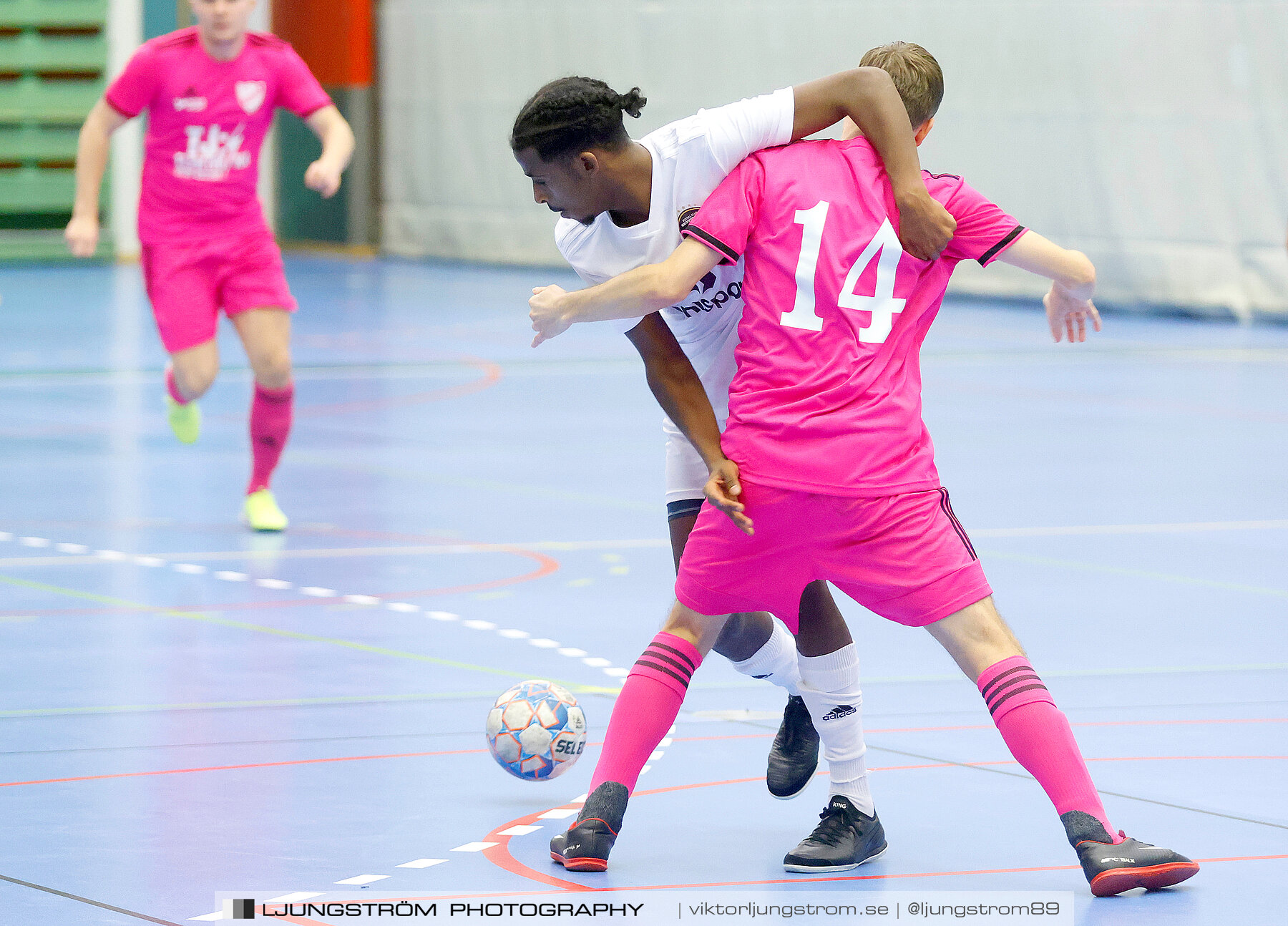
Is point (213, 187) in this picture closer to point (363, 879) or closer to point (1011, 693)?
point (363, 879)

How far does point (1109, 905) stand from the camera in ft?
11.6

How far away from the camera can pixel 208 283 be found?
310 inches

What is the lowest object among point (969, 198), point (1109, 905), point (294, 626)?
point (1109, 905)

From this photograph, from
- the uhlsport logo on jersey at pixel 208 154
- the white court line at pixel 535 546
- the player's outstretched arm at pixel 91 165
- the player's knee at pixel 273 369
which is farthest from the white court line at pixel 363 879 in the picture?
the uhlsport logo on jersey at pixel 208 154

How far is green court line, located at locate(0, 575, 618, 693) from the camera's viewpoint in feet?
17.7

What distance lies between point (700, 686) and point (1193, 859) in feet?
5.72

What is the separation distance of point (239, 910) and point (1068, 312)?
1842mm

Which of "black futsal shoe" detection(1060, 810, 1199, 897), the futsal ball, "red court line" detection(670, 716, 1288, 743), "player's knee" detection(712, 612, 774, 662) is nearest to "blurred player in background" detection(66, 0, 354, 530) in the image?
"red court line" detection(670, 716, 1288, 743)

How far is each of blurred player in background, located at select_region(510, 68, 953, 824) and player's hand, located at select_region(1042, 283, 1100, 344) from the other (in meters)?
0.38

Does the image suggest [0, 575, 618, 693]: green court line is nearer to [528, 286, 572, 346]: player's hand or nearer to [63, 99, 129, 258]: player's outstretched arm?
[63, 99, 129, 258]: player's outstretched arm

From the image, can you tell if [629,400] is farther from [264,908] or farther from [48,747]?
[264,908]

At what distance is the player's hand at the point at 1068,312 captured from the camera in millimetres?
3943

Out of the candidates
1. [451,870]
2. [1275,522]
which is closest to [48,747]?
[451,870]

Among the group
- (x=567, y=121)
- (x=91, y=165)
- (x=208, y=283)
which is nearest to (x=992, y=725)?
(x=567, y=121)
